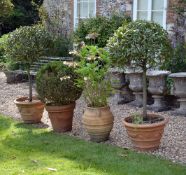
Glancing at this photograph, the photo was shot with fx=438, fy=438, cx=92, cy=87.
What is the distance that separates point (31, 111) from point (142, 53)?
106 inches

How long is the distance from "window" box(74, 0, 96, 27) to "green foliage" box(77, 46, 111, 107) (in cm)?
637

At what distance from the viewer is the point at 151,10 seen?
412 inches

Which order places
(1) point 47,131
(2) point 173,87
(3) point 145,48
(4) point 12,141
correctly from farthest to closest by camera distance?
(2) point 173,87
(1) point 47,131
(4) point 12,141
(3) point 145,48

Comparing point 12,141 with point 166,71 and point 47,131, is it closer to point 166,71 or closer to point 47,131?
point 47,131

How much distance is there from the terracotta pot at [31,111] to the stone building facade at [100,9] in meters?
3.83

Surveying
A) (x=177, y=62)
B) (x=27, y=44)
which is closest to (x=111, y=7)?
(x=177, y=62)

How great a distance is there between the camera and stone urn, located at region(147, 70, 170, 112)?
27.9 ft

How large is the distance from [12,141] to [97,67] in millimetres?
1736

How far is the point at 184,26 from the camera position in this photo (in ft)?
31.9

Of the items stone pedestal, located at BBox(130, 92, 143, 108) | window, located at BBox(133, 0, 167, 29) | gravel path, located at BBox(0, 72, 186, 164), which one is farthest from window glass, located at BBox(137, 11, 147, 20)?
stone pedestal, located at BBox(130, 92, 143, 108)

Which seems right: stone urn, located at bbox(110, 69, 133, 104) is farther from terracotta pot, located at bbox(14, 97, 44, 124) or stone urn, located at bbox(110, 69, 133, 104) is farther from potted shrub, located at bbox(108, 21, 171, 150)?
potted shrub, located at bbox(108, 21, 171, 150)

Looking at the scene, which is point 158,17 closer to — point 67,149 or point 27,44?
point 27,44

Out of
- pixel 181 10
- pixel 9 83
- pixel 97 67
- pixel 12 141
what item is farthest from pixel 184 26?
pixel 9 83

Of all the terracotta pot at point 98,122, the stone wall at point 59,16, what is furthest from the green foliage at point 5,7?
the terracotta pot at point 98,122
